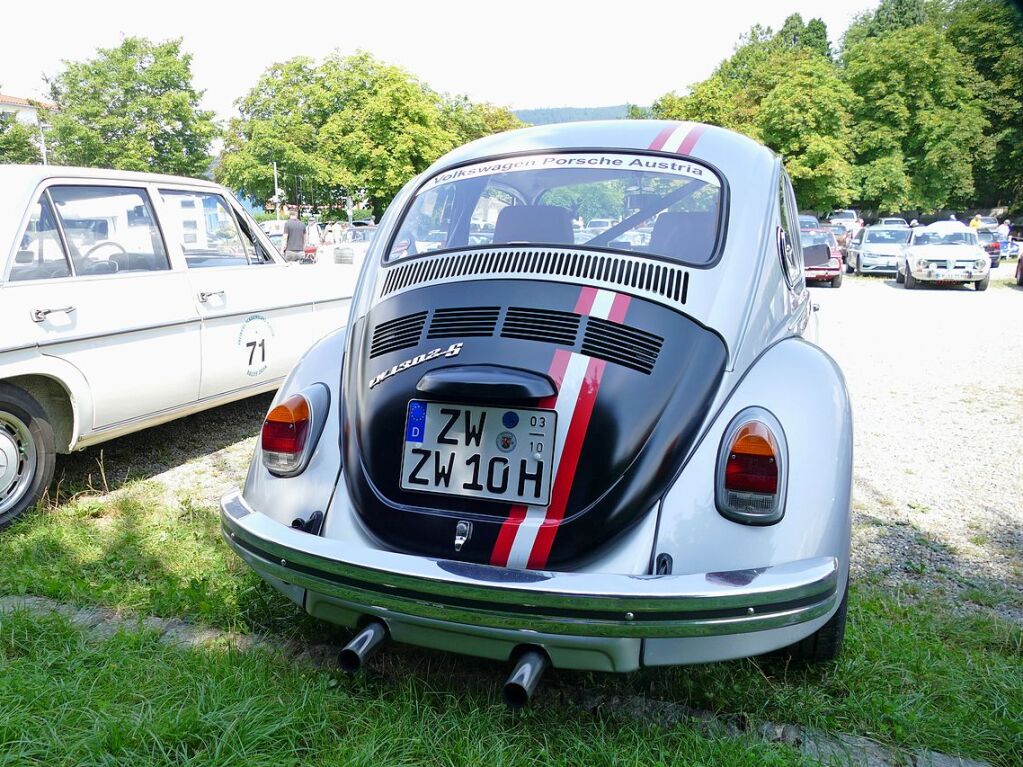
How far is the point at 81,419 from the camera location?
14.2ft

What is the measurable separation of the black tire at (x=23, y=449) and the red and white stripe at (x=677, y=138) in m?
3.45

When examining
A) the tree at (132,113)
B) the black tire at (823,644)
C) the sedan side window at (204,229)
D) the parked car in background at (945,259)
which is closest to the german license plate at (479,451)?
the black tire at (823,644)

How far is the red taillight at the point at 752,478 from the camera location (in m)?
2.34

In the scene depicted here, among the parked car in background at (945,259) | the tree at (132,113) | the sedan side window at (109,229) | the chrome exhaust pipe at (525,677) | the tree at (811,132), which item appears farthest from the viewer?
the tree at (132,113)

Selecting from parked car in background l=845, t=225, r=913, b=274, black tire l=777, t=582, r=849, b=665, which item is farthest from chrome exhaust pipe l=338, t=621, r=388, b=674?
parked car in background l=845, t=225, r=913, b=274

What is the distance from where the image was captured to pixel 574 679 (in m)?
2.79

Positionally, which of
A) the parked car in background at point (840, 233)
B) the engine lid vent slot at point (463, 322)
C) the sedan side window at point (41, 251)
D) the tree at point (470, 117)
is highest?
the tree at point (470, 117)

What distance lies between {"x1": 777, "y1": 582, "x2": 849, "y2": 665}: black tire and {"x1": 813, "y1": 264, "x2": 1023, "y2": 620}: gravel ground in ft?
3.71

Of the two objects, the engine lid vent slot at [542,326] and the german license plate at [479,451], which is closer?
the german license plate at [479,451]

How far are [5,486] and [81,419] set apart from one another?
1.65ft

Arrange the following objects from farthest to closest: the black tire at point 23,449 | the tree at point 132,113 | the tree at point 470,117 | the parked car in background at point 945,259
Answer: the tree at point 470,117 → the tree at point 132,113 → the parked car in background at point 945,259 → the black tire at point 23,449

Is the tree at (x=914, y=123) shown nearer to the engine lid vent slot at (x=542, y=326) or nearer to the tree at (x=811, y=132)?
the tree at (x=811, y=132)

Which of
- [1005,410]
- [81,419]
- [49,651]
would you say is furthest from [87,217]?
[1005,410]

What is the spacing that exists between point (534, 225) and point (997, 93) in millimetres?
58255
